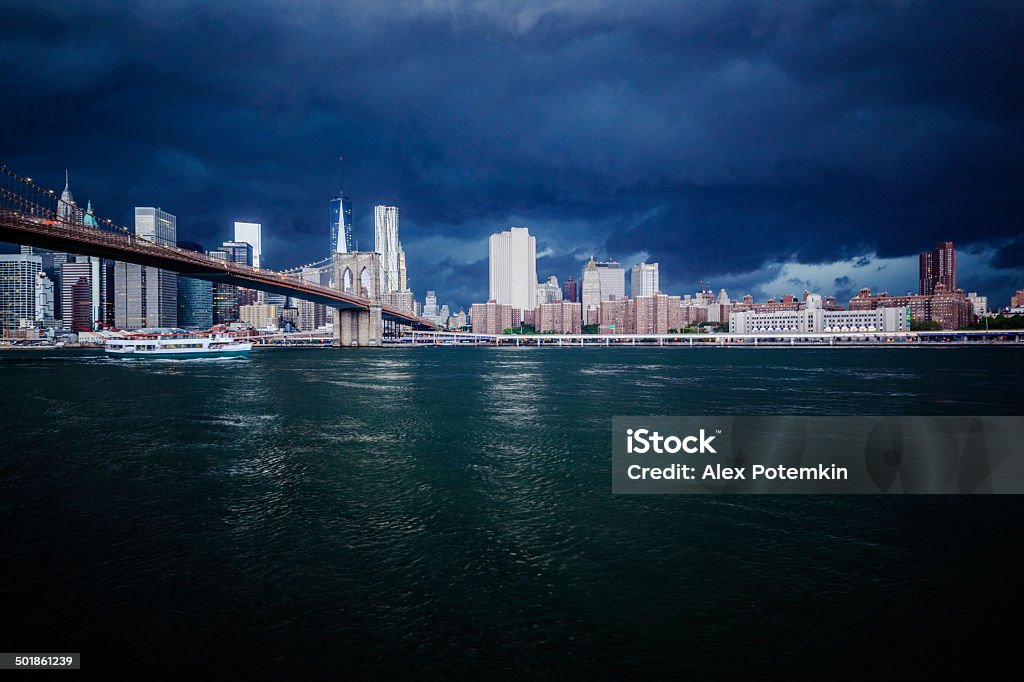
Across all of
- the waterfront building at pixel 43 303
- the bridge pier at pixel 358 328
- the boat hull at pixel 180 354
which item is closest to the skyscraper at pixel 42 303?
the waterfront building at pixel 43 303

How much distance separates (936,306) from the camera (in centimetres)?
17588

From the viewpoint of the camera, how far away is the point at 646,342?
171750 mm

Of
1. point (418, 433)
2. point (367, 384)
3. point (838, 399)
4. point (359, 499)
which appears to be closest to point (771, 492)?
point (359, 499)

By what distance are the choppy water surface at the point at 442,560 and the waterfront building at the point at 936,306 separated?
195079mm

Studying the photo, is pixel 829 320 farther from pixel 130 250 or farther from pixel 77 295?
pixel 77 295

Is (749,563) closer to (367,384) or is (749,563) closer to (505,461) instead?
(505,461)

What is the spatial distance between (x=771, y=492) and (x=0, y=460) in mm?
20865

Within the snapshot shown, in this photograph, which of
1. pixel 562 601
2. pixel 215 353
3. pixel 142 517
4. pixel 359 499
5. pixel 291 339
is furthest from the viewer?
pixel 291 339

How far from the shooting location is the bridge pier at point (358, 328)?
110 m

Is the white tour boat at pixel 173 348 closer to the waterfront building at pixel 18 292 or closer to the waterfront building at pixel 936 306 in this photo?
the waterfront building at pixel 18 292

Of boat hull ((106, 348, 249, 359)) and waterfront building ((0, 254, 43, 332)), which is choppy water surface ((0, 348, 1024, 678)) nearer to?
boat hull ((106, 348, 249, 359))

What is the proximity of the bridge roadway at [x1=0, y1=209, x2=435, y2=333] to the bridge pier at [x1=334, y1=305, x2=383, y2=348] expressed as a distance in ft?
69.8

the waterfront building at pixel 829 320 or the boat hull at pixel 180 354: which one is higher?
the waterfront building at pixel 829 320

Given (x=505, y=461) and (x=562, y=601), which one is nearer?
(x=562, y=601)
